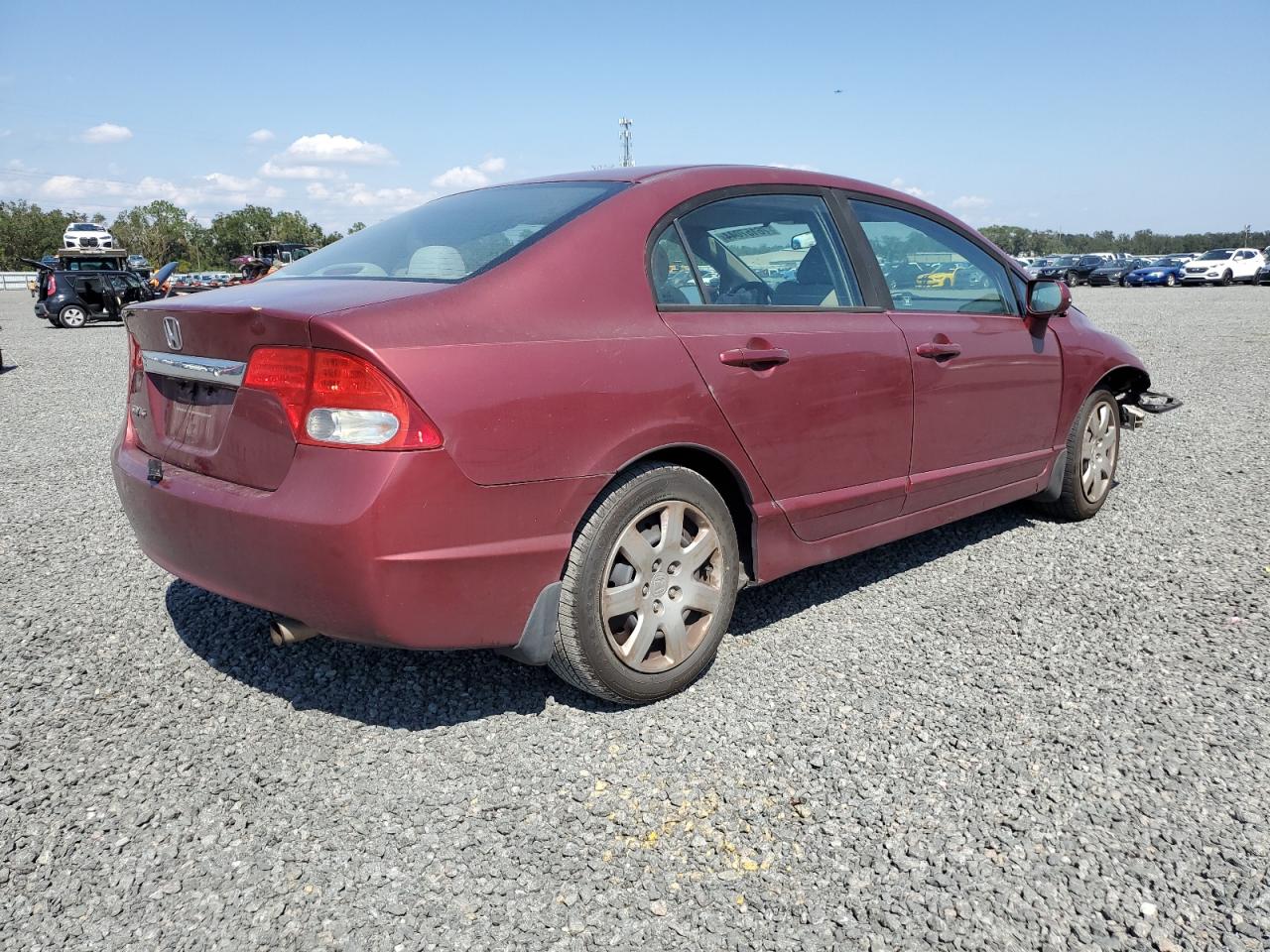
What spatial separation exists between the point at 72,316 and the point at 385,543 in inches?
952

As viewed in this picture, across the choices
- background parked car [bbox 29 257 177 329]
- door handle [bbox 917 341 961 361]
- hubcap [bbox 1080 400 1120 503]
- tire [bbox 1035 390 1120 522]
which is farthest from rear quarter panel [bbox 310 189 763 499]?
background parked car [bbox 29 257 177 329]

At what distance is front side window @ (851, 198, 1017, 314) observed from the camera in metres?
3.78

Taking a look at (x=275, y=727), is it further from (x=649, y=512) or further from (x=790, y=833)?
(x=790, y=833)

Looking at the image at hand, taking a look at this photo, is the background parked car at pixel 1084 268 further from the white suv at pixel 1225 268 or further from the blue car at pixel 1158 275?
the white suv at pixel 1225 268

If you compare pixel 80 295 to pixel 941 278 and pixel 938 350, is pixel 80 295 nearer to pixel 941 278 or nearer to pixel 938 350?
pixel 941 278

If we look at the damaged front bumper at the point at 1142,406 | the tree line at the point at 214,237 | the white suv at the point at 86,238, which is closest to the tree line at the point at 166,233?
the tree line at the point at 214,237

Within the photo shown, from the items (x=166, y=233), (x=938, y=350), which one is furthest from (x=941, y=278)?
(x=166, y=233)

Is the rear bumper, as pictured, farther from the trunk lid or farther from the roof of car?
the roof of car

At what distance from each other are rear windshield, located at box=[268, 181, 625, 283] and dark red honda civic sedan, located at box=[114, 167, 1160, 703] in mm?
16

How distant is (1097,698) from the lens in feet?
9.84

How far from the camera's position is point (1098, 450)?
16.1ft

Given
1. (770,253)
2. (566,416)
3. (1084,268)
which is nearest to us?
(566,416)

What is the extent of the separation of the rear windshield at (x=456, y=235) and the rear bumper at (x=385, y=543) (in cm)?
66

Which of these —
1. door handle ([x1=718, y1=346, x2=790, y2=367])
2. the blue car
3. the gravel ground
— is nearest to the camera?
the gravel ground
